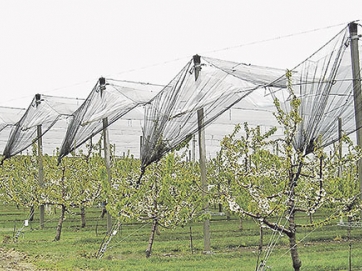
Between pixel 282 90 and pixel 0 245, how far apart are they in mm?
8903

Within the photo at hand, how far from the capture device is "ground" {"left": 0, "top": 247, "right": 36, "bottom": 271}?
1047cm

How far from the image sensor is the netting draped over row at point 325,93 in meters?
8.12

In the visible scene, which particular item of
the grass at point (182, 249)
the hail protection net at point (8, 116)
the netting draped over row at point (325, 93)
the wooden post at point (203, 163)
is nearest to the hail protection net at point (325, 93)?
the netting draped over row at point (325, 93)

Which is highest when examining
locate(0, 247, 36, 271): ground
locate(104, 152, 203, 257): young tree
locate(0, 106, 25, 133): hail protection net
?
locate(0, 106, 25, 133): hail protection net

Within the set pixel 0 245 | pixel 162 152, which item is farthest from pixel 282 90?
pixel 0 245

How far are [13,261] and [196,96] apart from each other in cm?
569

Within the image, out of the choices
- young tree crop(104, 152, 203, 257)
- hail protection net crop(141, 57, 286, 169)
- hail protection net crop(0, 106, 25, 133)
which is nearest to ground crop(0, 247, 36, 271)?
young tree crop(104, 152, 203, 257)

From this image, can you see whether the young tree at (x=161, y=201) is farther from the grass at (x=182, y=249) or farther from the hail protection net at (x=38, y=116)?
the hail protection net at (x=38, y=116)

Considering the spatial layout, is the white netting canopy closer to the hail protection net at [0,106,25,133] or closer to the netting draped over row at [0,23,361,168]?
the netting draped over row at [0,23,361,168]

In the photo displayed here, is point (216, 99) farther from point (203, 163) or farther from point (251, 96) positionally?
point (251, 96)

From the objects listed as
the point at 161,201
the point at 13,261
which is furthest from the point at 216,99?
the point at 13,261

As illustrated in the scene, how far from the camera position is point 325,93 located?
841 centimetres

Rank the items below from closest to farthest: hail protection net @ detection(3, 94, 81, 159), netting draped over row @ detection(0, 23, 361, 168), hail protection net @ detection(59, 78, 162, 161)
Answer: netting draped over row @ detection(0, 23, 361, 168) → hail protection net @ detection(59, 78, 162, 161) → hail protection net @ detection(3, 94, 81, 159)

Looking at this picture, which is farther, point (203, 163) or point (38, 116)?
point (38, 116)
